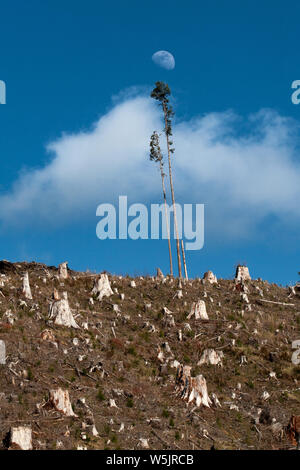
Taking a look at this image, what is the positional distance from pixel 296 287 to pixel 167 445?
2694 cm

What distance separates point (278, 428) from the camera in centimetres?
2059

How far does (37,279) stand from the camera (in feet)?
117

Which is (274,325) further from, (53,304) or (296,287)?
(53,304)

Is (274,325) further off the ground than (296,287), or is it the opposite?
(296,287)

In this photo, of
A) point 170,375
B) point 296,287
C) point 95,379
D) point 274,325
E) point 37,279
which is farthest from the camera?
point 296,287

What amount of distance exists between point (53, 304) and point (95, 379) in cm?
718

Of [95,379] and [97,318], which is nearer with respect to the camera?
[95,379]

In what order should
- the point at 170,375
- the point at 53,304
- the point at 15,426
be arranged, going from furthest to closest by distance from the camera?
the point at 53,304, the point at 170,375, the point at 15,426
